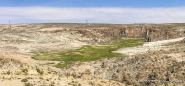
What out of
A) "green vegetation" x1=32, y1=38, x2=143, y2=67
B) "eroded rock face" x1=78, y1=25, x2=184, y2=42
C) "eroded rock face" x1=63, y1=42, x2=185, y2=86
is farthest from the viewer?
"eroded rock face" x1=78, y1=25, x2=184, y2=42

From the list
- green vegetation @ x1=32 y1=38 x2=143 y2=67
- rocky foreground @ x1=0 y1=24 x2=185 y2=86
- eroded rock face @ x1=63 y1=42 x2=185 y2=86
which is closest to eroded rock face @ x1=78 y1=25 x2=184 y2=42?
rocky foreground @ x1=0 y1=24 x2=185 y2=86

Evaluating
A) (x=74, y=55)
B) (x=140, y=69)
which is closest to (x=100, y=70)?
(x=140, y=69)

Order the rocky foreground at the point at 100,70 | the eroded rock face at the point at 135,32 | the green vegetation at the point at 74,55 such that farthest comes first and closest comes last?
the eroded rock face at the point at 135,32 → the green vegetation at the point at 74,55 → the rocky foreground at the point at 100,70

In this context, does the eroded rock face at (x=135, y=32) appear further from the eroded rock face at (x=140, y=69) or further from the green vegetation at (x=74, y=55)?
the eroded rock face at (x=140, y=69)

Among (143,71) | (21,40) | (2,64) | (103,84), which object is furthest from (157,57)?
(21,40)

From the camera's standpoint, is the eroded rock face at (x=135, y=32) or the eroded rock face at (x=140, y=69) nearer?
the eroded rock face at (x=140, y=69)

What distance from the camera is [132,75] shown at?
50.6 metres

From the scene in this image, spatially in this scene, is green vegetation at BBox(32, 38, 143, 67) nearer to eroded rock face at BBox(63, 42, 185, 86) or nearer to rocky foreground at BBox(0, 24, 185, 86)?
rocky foreground at BBox(0, 24, 185, 86)

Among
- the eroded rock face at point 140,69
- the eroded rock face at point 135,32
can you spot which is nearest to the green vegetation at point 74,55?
the eroded rock face at point 140,69

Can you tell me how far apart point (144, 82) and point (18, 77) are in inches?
801

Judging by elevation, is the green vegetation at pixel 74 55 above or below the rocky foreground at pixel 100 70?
below

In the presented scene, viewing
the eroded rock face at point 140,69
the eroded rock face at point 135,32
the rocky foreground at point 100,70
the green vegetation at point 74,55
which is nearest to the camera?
the rocky foreground at point 100,70

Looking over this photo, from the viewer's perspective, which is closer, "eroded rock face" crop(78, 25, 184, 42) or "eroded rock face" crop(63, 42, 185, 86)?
"eroded rock face" crop(63, 42, 185, 86)

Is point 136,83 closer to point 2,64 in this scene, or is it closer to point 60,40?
point 2,64
